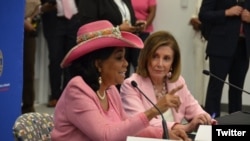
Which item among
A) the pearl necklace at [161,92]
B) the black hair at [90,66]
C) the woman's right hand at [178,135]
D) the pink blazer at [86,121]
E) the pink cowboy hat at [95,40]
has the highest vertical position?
the pink cowboy hat at [95,40]

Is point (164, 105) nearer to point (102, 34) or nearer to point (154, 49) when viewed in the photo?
point (102, 34)

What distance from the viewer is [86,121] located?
6.68 ft

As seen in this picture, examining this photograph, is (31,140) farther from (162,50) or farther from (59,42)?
(59,42)

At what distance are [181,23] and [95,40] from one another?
3993mm

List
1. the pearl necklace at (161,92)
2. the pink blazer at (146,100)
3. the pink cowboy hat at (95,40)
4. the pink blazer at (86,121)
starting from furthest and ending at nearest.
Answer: the pearl necklace at (161,92) < the pink blazer at (146,100) < the pink cowboy hat at (95,40) < the pink blazer at (86,121)

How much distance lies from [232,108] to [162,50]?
1.96 metres

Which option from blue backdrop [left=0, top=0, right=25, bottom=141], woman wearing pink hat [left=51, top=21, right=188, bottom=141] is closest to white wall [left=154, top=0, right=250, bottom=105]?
blue backdrop [left=0, top=0, right=25, bottom=141]

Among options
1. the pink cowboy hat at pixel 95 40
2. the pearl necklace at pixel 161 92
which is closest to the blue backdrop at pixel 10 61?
the pearl necklace at pixel 161 92

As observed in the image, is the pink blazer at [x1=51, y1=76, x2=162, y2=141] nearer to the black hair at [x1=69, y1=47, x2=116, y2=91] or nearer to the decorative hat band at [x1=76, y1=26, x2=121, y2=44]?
the black hair at [x1=69, y1=47, x2=116, y2=91]

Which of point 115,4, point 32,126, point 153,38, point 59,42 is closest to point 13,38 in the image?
point 115,4

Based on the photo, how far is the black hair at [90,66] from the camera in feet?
7.18

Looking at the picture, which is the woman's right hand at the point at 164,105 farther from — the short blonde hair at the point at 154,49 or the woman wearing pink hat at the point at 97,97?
the short blonde hair at the point at 154,49

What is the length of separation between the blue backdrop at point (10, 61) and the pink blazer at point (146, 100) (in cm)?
113

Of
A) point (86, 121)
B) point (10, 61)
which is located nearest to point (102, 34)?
point (86, 121)
